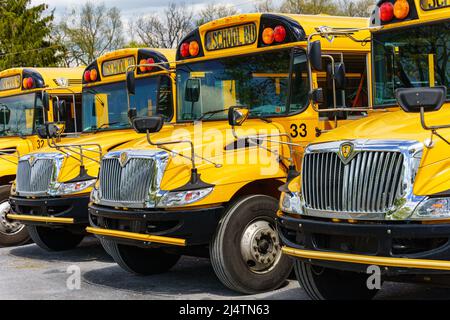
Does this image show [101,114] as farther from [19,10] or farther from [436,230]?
[19,10]

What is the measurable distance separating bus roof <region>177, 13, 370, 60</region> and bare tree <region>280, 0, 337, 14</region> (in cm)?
3031

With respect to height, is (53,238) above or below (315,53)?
below

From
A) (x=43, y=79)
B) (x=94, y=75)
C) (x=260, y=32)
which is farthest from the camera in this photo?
(x=43, y=79)

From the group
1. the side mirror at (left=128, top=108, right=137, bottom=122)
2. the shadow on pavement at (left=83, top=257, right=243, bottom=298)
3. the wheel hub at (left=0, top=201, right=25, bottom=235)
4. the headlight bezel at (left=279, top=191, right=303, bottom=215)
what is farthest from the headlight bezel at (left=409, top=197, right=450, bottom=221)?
the wheel hub at (left=0, top=201, right=25, bottom=235)

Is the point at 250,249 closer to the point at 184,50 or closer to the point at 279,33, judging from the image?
the point at 279,33

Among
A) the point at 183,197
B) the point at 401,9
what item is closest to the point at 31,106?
the point at 183,197

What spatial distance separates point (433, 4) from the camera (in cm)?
612

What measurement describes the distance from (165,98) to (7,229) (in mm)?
2858

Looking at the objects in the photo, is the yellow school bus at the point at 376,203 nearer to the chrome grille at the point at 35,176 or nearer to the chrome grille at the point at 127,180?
the chrome grille at the point at 127,180

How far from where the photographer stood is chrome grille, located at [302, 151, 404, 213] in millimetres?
4746

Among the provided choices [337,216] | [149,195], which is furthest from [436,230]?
[149,195]

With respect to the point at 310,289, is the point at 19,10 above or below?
above

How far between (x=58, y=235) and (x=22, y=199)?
0.90 meters

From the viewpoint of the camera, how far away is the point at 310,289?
566cm
